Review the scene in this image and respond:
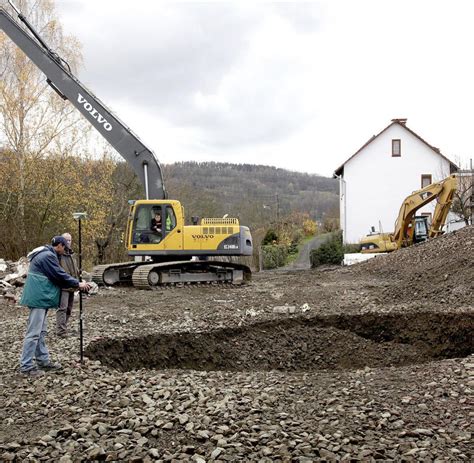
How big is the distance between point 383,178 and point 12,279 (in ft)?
87.3

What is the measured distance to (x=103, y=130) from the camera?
16.4 meters

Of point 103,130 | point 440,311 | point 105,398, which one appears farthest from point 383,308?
point 103,130

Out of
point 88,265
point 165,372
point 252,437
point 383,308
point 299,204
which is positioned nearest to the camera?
point 252,437

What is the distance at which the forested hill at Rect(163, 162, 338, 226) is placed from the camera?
36.6 meters

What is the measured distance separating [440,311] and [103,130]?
34.7ft

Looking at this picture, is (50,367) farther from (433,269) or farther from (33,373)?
(433,269)

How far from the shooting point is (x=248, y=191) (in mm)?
50812

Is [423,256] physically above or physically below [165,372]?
above

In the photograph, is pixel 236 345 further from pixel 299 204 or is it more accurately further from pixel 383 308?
pixel 299 204

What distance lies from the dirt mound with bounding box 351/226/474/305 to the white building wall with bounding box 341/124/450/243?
1607 cm

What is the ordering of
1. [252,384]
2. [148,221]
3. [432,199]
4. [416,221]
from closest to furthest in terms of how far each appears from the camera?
[252,384], [148,221], [432,199], [416,221]

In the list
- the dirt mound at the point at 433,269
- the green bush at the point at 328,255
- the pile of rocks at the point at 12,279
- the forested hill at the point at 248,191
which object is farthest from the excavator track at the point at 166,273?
the forested hill at the point at 248,191

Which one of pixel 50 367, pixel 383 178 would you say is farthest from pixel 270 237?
pixel 50 367

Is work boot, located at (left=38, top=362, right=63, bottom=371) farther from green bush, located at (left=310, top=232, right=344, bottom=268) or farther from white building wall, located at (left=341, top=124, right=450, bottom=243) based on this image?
white building wall, located at (left=341, top=124, right=450, bottom=243)
